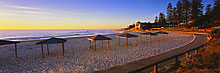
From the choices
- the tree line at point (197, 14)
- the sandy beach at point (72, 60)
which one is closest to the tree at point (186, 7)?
the tree line at point (197, 14)

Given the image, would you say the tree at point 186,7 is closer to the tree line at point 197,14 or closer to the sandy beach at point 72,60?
the tree line at point 197,14

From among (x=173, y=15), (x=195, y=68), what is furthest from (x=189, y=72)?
(x=173, y=15)

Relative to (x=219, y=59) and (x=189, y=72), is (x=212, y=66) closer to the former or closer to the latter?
(x=219, y=59)

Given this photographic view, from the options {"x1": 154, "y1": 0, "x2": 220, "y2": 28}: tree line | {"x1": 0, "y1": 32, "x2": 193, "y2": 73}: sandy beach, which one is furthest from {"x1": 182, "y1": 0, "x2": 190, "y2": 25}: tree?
{"x1": 0, "y1": 32, "x2": 193, "y2": 73}: sandy beach

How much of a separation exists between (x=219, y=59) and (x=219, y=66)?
0.72m

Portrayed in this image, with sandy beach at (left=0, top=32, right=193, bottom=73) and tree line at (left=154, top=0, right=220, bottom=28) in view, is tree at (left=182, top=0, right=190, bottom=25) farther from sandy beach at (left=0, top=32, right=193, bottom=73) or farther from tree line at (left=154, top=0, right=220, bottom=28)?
sandy beach at (left=0, top=32, right=193, bottom=73)

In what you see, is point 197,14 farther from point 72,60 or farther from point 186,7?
point 72,60

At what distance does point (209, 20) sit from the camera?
118ft

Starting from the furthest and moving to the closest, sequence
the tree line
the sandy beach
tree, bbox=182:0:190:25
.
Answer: tree, bbox=182:0:190:25, the tree line, the sandy beach

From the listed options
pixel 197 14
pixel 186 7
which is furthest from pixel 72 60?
pixel 197 14

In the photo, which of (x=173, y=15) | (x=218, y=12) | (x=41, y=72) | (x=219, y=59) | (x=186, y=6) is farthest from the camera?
(x=173, y=15)

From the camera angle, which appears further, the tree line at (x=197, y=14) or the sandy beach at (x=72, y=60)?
the tree line at (x=197, y=14)

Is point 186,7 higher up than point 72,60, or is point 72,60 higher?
point 186,7

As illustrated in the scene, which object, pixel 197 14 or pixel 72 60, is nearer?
pixel 72 60
